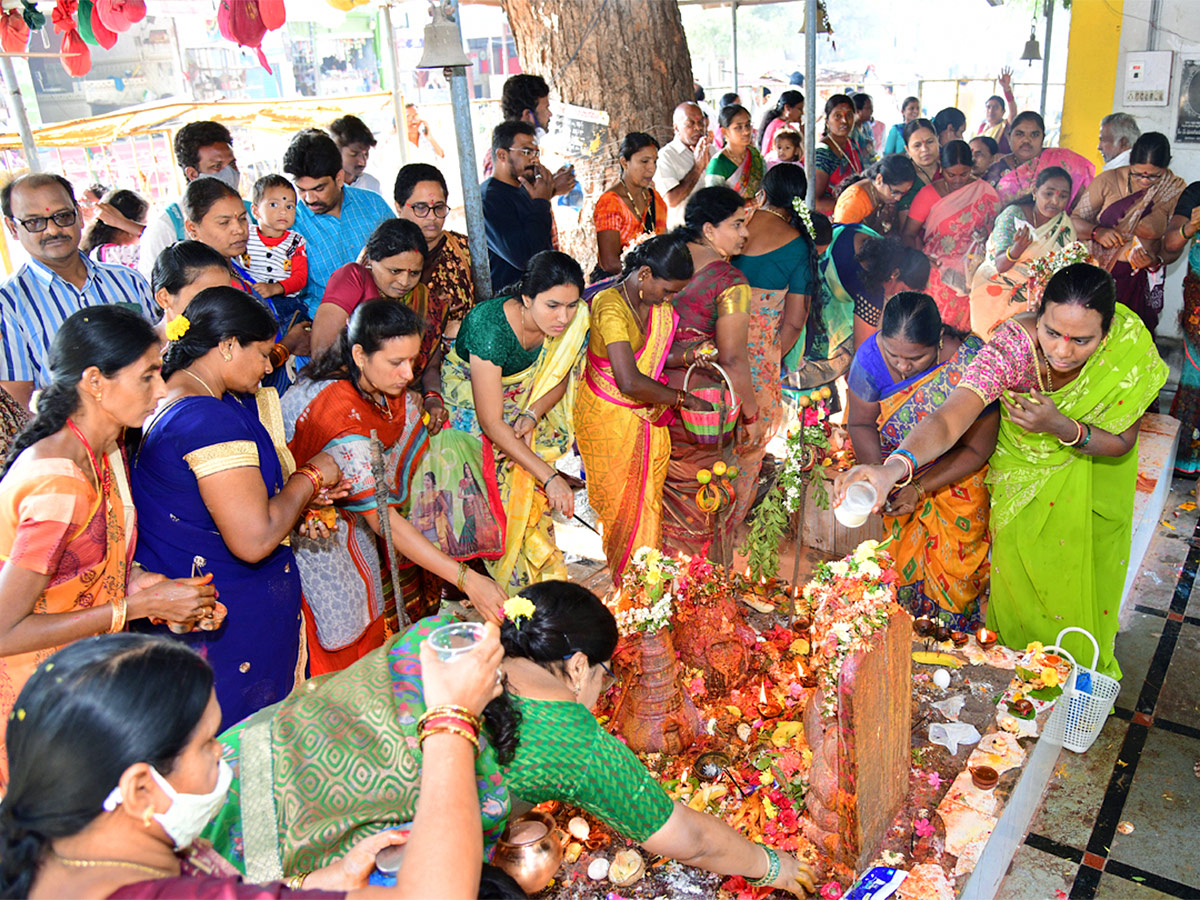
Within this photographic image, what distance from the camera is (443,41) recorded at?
334 centimetres

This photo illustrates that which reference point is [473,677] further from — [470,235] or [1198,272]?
[1198,272]

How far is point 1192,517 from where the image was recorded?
484cm

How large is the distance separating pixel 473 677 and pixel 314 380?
179cm

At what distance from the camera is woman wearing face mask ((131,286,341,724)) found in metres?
2.43

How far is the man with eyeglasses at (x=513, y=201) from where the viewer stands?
4.68 m

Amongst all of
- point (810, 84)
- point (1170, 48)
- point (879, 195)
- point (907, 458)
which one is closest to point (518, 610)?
point (907, 458)

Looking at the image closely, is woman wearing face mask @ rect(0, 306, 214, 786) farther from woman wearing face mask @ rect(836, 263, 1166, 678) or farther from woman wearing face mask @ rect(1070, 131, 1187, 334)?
woman wearing face mask @ rect(1070, 131, 1187, 334)

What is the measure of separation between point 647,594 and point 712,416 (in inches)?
64.5

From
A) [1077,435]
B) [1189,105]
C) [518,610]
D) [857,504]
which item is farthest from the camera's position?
[1189,105]

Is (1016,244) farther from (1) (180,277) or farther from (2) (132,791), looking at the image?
(2) (132,791)

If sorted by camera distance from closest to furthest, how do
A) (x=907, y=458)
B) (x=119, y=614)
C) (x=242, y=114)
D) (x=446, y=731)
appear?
(x=446, y=731) → (x=119, y=614) → (x=907, y=458) → (x=242, y=114)

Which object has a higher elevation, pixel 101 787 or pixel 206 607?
pixel 101 787

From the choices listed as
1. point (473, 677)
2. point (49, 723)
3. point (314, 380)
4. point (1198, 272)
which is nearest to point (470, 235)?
point (314, 380)

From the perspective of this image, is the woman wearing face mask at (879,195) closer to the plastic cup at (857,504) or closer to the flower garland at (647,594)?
the plastic cup at (857,504)
